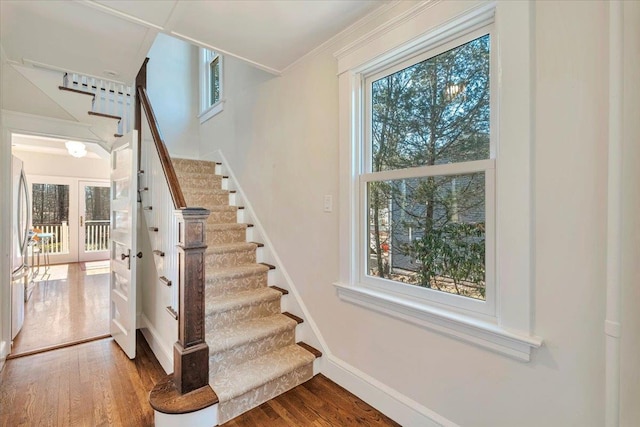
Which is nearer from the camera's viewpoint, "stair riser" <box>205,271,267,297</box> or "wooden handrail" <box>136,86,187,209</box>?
"wooden handrail" <box>136,86,187,209</box>

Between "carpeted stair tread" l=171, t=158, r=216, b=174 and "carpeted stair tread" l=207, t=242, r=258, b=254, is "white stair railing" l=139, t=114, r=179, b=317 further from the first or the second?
"carpeted stair tread" l=171, t=158, r=216, b=174

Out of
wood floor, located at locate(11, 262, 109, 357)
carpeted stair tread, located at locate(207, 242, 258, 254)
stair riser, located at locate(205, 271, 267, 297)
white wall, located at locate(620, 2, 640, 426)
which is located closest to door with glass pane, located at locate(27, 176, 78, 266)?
wood floor, located at locate(11, 262, 109, 357)

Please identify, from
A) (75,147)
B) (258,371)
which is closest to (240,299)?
(258,371)

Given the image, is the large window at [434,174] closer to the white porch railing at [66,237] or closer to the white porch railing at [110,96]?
the white porch railing at [110,96]

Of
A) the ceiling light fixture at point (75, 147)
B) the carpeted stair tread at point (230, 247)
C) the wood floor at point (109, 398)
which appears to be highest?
the ceiling light fixture at point (75, 147)

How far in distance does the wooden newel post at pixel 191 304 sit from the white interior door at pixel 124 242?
98 centimetres

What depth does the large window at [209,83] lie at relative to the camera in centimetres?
427

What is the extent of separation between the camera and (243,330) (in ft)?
7.28

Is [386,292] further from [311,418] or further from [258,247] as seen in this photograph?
[258,247]

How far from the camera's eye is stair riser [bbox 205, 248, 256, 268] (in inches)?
106

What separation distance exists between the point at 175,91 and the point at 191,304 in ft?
13.0

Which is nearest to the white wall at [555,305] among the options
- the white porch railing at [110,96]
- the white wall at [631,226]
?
the white wall at [631,226]

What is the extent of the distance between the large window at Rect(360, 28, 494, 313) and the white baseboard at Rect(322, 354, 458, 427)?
635 millimetres

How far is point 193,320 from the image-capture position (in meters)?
1.82
